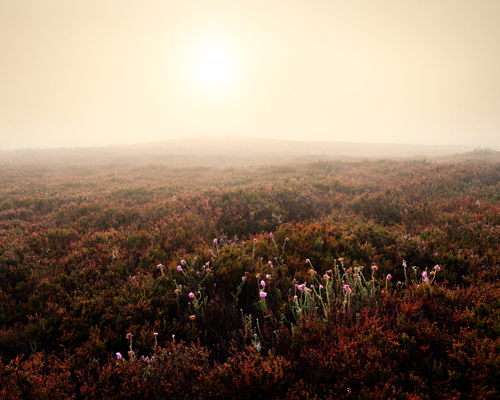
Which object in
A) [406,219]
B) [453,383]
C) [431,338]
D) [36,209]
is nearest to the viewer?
[453,383]

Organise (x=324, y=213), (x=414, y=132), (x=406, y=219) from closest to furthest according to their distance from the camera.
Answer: (x=406, y=219), (x=324, y=213), (x=414, y=132)

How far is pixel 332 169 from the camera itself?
62.9 ft

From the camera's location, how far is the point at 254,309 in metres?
3.77

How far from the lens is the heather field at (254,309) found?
7.63ft

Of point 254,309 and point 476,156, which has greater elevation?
point 476,156

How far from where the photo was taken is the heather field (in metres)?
2.32

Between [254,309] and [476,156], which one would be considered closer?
[254,309]

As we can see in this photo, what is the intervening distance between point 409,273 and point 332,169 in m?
15.8

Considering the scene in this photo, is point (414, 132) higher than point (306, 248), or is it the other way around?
point (414, 132)

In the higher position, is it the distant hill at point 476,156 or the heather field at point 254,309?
the distant hill at point 476,156

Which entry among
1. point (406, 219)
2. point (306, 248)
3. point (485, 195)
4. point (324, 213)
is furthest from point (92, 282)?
point (485, 195)

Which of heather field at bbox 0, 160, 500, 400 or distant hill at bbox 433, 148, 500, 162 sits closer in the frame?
heather field at bbox 0, 160, 500, 400

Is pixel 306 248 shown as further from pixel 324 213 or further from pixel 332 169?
pixel 332 169

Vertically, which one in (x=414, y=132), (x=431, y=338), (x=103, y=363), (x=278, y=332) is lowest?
(x=103, y=363)
